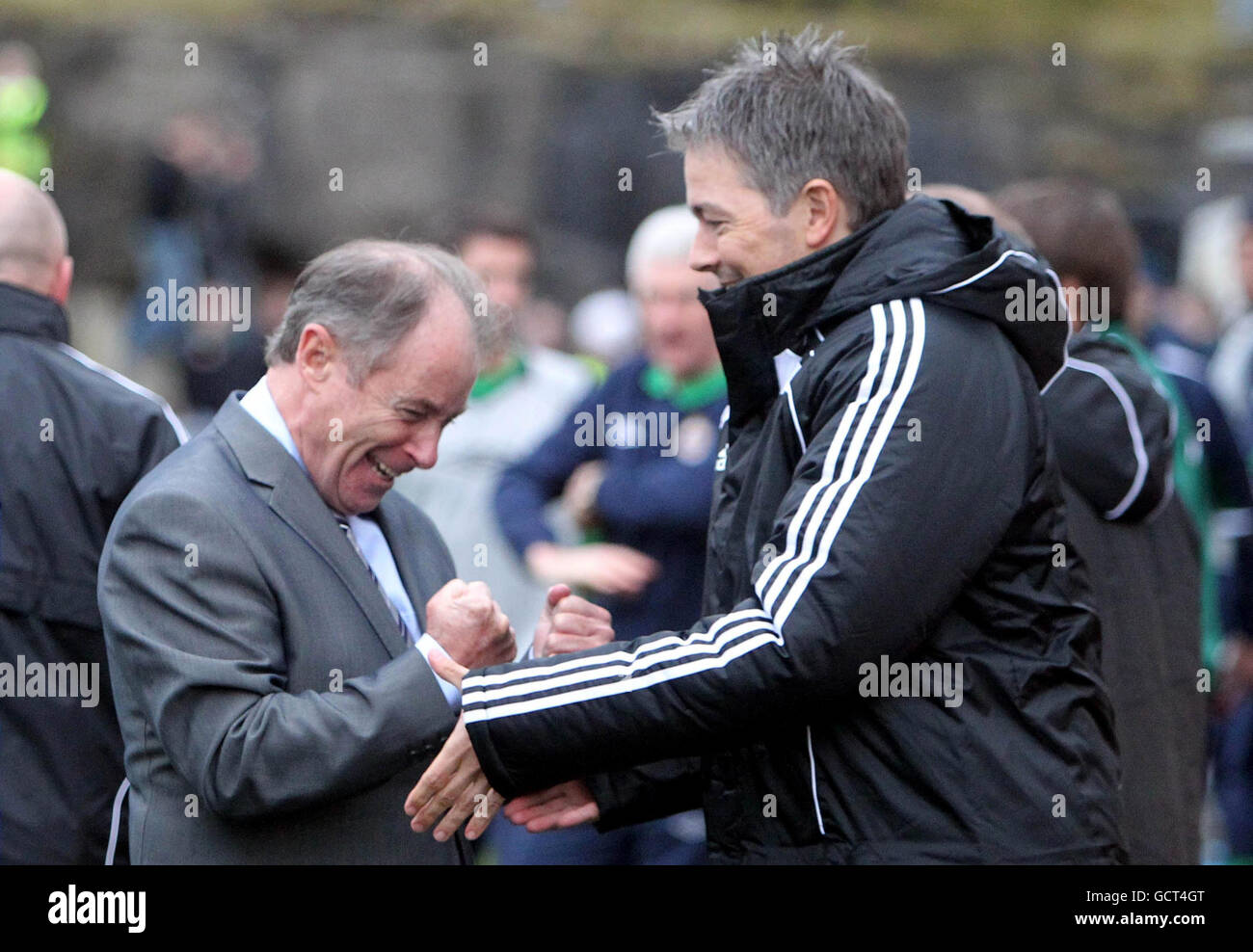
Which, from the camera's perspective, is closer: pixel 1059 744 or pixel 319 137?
pixel 1059 744

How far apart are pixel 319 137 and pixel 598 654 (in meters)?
14.1

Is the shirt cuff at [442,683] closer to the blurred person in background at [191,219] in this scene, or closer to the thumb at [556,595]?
the thumb at [556,595]

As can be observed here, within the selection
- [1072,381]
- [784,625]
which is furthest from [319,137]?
[784,625]

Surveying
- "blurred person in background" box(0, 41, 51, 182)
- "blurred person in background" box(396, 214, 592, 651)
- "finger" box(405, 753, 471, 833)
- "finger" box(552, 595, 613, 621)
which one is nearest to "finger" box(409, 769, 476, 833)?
"finger" box(405, 753, 471, 833)

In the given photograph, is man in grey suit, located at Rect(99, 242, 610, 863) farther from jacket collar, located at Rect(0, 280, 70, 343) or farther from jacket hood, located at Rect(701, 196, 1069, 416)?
jacket collar, located at Rect(0, 280, 70, 343)

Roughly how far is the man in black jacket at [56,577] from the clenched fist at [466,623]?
44.1 inches

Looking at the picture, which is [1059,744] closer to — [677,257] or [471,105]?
[677,257]

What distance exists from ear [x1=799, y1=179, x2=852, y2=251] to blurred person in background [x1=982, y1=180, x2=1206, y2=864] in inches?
34.1

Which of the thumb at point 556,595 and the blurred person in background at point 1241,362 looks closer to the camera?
the thumb at point 556,595

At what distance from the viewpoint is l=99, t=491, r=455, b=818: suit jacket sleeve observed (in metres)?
2.74

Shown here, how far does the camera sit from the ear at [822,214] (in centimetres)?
300

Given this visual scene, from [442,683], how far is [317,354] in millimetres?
664

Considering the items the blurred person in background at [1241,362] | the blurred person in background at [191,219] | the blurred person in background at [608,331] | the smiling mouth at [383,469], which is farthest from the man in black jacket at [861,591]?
the blurred person in background at [191,219]

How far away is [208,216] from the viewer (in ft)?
45.3
